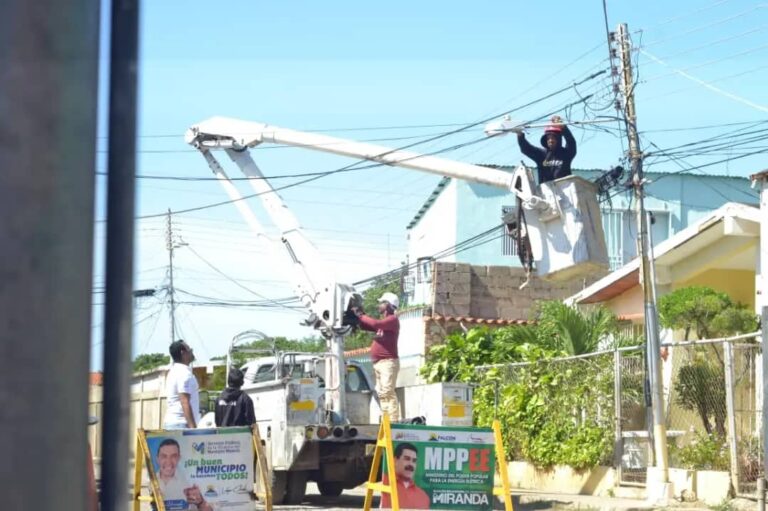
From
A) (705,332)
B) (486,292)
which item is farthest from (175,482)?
(486,292)

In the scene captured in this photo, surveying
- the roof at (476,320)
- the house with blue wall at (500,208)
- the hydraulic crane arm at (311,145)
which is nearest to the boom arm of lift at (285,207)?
the hydraulic crane arm at (311,145)

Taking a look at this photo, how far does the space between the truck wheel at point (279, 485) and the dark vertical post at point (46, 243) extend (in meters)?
13.9

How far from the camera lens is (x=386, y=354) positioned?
53.7 ft

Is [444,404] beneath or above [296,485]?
above

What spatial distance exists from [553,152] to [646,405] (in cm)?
458

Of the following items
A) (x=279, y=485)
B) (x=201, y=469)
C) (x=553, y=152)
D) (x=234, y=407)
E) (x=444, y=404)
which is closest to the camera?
(x=201, y=469)

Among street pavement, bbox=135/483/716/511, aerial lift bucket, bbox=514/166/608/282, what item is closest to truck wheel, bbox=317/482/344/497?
street pavement, bbox=135/483/716/511

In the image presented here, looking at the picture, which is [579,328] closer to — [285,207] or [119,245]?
[285,207]

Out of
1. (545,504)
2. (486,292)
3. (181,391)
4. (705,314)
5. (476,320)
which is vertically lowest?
(545,504)

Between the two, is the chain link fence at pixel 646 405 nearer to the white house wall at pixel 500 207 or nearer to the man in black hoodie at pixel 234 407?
the man in black hoodie at pixel 234 407

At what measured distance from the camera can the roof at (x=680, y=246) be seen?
1912 centimetres

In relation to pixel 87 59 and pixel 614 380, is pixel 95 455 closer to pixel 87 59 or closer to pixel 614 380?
pixel 87 59

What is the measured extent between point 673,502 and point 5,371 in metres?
14.0

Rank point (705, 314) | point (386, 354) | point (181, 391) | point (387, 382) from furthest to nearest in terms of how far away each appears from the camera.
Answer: point (705, 314), point (387, 382), point (386, 354), point (181, 391)
